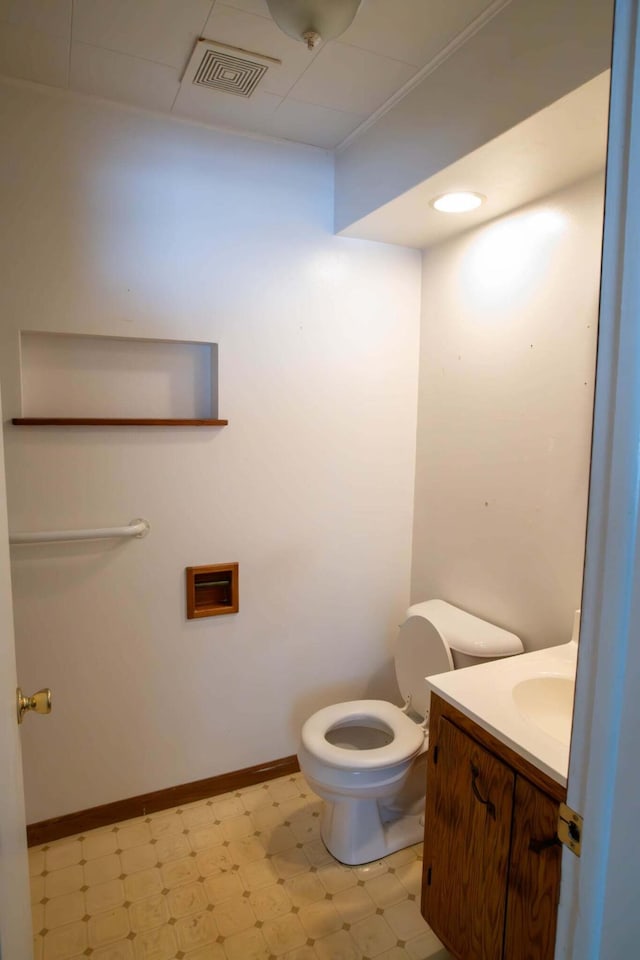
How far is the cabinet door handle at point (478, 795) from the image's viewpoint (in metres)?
1.25

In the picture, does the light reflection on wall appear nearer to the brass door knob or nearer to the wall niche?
the wall niche

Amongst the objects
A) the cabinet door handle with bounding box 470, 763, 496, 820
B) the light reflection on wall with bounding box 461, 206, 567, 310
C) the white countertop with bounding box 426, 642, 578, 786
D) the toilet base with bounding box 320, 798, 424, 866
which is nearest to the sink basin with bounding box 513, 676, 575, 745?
the white countertop with bounding box 426, 642, 578, 786

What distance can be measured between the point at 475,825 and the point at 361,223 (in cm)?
190

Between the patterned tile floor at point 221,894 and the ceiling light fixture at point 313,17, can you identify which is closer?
the ceiling light fixture at point 313,17

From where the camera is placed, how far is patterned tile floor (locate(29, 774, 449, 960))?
1566 millimetres

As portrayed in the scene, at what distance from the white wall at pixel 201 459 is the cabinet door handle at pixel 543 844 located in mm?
1264

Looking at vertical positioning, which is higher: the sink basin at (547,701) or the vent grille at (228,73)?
the vent grille at (228,73)

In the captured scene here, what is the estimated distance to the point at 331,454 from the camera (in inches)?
88.9

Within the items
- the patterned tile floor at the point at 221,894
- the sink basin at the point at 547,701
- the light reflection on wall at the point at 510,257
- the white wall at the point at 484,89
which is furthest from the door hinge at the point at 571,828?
the light reflection on wall at the point at 510,257

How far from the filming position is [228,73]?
160 cm

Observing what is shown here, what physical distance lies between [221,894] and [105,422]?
155 centimetres

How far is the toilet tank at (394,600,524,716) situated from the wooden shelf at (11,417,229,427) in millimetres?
1029

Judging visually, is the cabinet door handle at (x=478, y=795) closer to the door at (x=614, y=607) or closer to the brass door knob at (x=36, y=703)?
the door at (x=614, y=607)

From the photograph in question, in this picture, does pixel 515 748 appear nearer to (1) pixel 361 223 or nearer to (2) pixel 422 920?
(2) pixel 422 920
